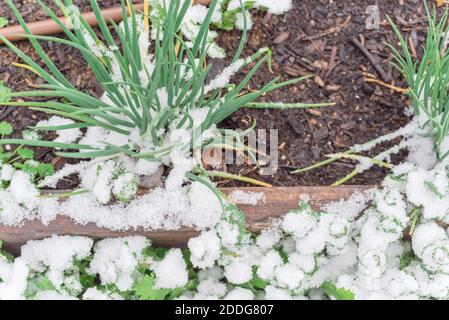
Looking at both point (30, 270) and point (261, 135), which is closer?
point (30, 270)

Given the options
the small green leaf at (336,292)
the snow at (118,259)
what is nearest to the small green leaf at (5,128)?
the snow at (118,259)

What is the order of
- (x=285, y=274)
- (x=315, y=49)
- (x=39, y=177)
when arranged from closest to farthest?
1. (x=285, y=274)
2. (x=39, y=177)
3. (x=315, y=49)

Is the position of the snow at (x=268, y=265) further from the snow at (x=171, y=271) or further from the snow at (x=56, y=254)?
the snow at (x=56, y=254)

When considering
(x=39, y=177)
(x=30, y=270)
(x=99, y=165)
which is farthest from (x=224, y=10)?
(x=30, y=270)

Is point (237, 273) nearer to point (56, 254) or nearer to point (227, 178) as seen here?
point (227, 178)

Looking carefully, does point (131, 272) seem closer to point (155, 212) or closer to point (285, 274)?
point (155, 212)

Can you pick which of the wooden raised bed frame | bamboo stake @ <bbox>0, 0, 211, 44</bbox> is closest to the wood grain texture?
the wooden raised bed frame
